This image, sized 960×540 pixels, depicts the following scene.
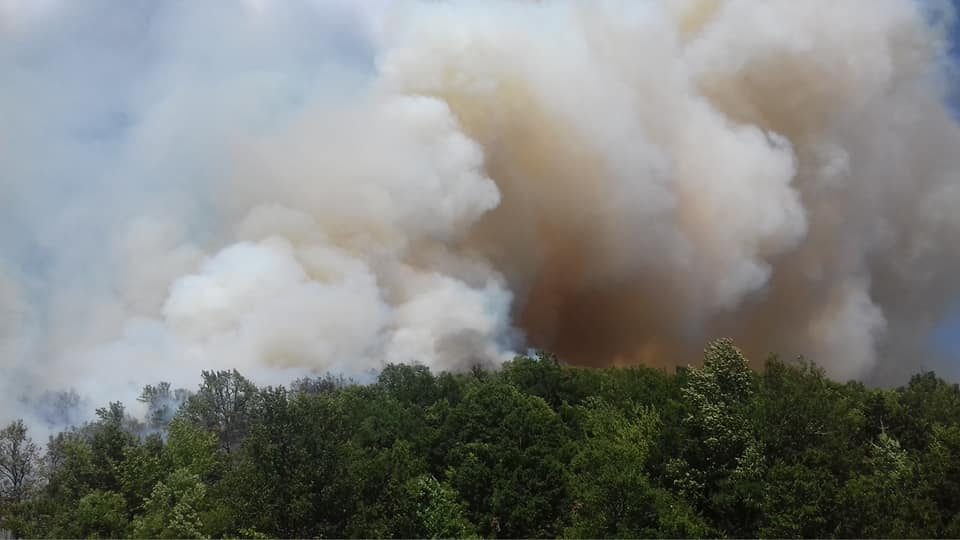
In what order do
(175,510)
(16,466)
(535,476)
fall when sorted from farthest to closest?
(16,466) < (535,476) < (175,510)

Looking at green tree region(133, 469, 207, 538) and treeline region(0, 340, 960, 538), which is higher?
treeline region(0, 340, 960, 538)

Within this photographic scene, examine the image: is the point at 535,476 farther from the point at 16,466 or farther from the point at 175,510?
the point at 16,466

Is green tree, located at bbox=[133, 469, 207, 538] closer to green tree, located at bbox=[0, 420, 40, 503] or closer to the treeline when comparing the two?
the treeline

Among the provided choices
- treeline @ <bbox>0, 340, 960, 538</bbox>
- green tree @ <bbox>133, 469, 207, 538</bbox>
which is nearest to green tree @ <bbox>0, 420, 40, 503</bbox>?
treeline @ <bbox>0, 340, 960, 538</bbox>

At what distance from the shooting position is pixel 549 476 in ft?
212

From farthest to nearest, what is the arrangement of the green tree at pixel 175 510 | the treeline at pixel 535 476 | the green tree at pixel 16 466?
the green tree at pixel 16 466, the green tree at pixel 175 510, the treeline at pixel 535 476

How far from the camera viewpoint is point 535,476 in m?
64.7

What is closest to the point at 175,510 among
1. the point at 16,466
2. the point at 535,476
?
the point at 535,476

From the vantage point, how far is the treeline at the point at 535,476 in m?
44.1

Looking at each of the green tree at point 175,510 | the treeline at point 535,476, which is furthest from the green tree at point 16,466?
the green tree at point 175,510

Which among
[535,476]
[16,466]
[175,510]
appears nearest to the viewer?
[175,510]

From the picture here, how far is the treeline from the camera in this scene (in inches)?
1736

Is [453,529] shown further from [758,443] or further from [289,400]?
[758,443]

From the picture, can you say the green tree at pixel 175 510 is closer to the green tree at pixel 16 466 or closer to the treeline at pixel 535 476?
the treeline at pixel 535 476
